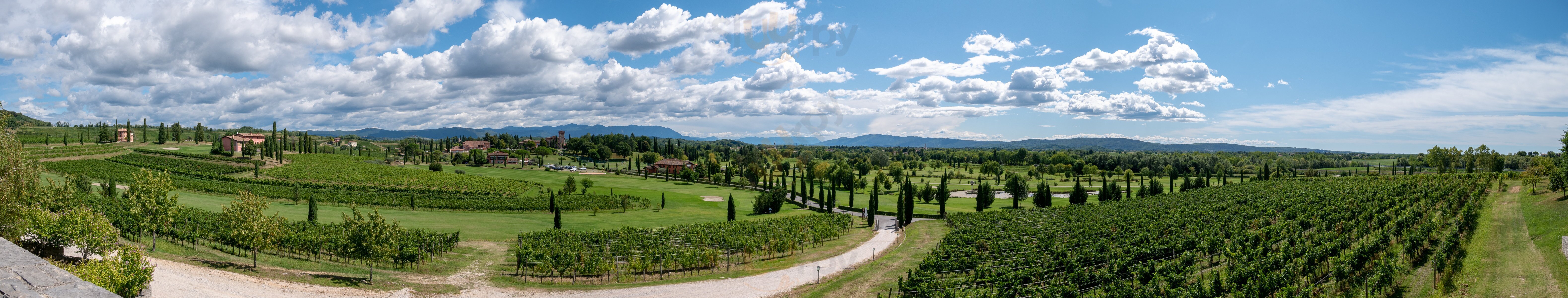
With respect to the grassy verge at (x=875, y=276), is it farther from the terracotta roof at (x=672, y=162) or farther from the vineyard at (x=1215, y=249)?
the terracotta roof at (x=672, y=162)

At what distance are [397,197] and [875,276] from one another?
175ft

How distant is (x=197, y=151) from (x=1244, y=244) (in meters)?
154

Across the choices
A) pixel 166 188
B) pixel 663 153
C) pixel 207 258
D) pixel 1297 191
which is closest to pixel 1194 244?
pixel 1297 191

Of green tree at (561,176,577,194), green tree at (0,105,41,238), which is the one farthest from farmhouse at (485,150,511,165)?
green tree at (0,105,41,238)

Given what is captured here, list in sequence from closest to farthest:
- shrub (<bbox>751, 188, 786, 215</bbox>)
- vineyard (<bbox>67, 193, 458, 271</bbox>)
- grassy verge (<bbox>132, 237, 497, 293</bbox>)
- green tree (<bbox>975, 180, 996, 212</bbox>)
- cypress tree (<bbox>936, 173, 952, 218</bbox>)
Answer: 1. grassy verge (<bbox>132, 237, 497, 293</bbox>)
2. vineyard (<bbox>67, 193, 458, 271</bbox>)
3. cypress tree (<bbox>936, 173, 952, 218</bbox>)
4. shrub (<bbox>751, 188, 786, 215</bbox>)
5. green tree (<bbox>975, 180, 996, 212</bbox>)

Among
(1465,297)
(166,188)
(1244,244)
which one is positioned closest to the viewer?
(1465,297)

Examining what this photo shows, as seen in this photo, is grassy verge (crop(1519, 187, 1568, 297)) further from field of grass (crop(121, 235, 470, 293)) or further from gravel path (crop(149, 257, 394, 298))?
gravel path (crop(149, 257, 394, 298))

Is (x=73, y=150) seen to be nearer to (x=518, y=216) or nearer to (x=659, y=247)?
(x=518, y=216)

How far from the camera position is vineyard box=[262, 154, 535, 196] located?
76.8 metres

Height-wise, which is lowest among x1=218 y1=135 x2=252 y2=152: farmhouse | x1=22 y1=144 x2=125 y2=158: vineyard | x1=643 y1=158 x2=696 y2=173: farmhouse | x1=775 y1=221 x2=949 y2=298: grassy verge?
x1=775 y1=221 x2=949 y2=298: grassy verge

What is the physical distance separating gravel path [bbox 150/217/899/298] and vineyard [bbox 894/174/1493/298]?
5517 mm

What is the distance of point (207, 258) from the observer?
2603 centimetres

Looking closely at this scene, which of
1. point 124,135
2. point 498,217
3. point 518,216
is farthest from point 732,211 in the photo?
point 124,135

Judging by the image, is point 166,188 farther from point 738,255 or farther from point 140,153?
point 140,153
